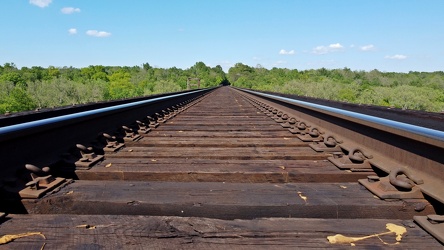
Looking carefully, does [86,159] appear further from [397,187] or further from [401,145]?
[401,145]

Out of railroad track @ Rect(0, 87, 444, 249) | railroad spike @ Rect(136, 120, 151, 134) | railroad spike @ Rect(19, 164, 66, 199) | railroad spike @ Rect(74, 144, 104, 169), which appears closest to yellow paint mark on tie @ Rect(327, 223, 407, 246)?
railroad track @ Rect(0, 87, 444, 249)

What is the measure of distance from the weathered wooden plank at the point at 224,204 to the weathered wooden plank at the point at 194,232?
0.13 m

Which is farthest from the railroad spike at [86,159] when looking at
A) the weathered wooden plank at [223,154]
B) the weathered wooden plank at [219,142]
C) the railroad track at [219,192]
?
the weathered wooden plank at [219,142]

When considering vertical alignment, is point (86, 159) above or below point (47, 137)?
below

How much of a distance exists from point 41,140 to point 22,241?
48.2 inches

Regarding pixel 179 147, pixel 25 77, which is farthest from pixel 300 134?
pixel 25 77

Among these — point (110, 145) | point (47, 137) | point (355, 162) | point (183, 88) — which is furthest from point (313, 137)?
point (183, 88)

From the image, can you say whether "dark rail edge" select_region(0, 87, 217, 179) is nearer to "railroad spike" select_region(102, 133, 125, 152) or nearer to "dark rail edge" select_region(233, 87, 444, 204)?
"railroad spike" select_region(102, 133, 125, 152)

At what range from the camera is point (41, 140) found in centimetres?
224

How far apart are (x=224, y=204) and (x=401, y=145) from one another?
1.38 meters

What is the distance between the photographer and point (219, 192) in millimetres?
1741

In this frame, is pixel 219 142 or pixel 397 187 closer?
pixel 397 187

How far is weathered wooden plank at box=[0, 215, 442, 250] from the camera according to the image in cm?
120

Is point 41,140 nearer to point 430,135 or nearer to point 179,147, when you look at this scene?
point 179,147
